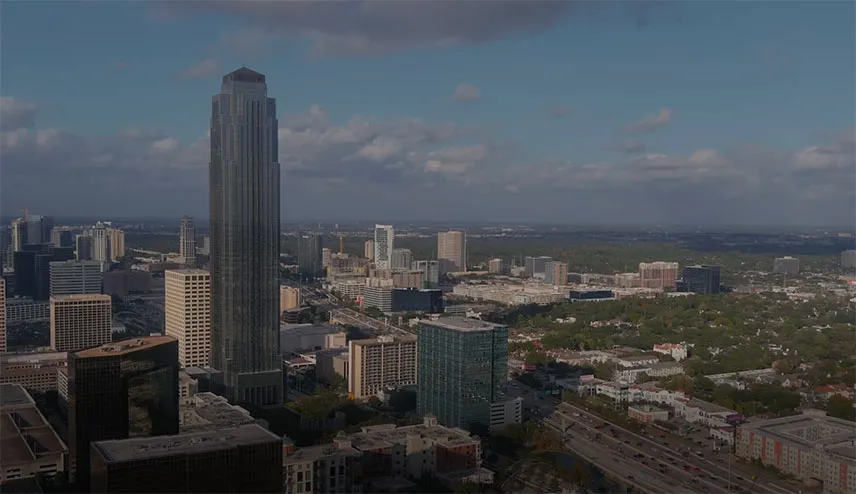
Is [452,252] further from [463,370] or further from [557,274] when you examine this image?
[463,370]

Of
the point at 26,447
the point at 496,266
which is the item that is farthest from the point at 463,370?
the point at 496,266

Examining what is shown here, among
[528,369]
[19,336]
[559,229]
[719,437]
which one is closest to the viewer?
[719,437]

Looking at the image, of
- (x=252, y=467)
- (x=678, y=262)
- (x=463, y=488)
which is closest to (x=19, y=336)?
(x=463, y=488)

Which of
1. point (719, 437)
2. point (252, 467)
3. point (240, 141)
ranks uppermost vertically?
point (240, 141)

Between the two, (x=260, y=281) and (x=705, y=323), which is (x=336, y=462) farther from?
(x=705, y=323)

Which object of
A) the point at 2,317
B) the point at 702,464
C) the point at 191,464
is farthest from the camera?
the point at 2,317

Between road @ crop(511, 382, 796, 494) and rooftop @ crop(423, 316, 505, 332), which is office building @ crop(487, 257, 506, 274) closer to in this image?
road @ crop(511, 382, 796, 494)

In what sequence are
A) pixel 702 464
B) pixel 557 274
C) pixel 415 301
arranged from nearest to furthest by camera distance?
pixel 702 464 → pixel 415 301 → pixel 557 274
